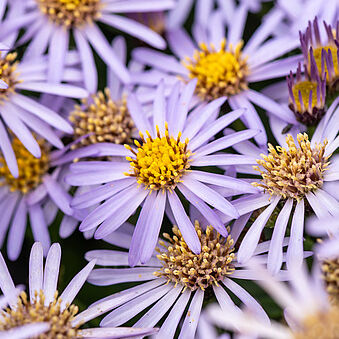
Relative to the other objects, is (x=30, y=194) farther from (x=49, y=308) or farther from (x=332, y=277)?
(x=332, y=277)

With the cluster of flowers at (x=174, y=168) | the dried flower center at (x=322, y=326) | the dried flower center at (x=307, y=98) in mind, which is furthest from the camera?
the dried flower center at (x=307, y=98)

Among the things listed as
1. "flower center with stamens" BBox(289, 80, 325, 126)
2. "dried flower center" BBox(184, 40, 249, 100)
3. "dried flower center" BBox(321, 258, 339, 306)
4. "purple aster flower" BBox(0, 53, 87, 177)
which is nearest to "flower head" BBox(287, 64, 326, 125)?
"flower center with stamens" BBox(289, 80, 325, 126)

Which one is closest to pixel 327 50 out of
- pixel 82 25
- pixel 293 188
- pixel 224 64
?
pixel 224 64

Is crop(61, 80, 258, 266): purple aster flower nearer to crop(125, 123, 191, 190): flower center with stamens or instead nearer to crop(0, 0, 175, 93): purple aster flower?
crop(125, 123, 191, 190): flower center with stamens

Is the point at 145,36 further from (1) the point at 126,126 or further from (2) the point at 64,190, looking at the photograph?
(2) the point at 64,190

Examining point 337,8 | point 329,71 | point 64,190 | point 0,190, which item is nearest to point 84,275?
point 64,190

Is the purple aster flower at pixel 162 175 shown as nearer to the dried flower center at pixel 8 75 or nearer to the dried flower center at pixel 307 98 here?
the dried flower center at pixel 307 98

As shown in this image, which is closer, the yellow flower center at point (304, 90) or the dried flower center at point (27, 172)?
the yellow flower center at point (304, 90)

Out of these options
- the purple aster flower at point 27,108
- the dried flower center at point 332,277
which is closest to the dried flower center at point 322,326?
the dried flower center at point 332,277
